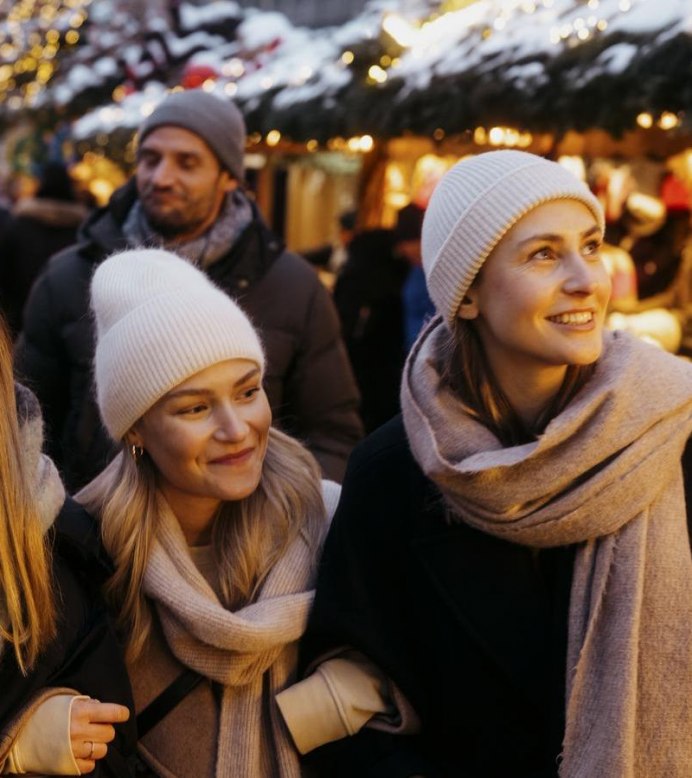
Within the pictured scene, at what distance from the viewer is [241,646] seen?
2389mm

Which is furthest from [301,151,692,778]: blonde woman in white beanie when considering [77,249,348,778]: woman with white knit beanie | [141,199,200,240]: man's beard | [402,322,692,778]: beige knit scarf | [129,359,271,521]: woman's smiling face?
[141,199,200,240]: man's beard

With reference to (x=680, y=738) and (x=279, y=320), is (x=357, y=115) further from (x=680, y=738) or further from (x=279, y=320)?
(x=680, y=738)

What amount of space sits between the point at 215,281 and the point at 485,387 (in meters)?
1.50

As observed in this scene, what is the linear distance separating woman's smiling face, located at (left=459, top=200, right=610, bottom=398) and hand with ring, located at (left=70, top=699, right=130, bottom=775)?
108 cm

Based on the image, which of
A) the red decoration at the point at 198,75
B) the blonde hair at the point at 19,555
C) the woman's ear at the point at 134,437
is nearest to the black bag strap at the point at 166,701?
the blonde hair at the point at 19,555

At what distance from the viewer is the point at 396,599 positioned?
2471 millimetres

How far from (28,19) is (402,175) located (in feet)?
17.3

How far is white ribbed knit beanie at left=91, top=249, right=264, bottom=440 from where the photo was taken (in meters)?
2.53

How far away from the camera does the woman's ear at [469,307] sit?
2395 millimetres

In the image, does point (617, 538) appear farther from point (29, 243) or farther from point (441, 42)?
point (29, 243)

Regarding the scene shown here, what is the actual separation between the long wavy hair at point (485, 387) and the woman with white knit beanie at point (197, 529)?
1.48ft

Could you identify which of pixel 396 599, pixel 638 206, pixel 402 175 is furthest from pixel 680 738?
pixel 402 175

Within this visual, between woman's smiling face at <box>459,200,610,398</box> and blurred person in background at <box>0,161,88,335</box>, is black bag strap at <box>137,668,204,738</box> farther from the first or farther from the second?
blurred person in background at <box>0,161,88,335</box>

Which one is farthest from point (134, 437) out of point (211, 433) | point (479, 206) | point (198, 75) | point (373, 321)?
point (198, 75)
